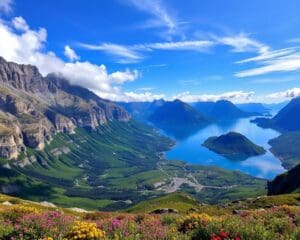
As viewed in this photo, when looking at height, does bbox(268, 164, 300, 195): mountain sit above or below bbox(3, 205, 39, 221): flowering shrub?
above

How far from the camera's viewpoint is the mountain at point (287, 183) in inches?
5768

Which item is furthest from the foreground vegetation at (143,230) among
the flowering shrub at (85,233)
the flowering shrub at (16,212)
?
the flowering shrub at (16,212)

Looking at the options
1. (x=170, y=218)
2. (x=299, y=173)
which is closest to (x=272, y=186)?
(x=299, y=173)

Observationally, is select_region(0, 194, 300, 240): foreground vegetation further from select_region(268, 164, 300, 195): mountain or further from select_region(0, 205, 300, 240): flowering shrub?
select_region(268, 164, 300, 195): mountain

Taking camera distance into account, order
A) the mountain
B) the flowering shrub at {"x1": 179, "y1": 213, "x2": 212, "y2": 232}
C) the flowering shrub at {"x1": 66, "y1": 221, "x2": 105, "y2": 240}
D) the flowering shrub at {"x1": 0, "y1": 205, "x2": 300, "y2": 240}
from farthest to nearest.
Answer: the mountain → the flowering shrub at {"x1": 179, "y1": 213, "x2": 212, "y2": 232} → the flowering shrub at {"x1": 0, "y1": 205, "x2": 300, "y2": 240} → the flowering shrub at {"x1": 66, "y1": 221, "x2": 105, "y2": 240}

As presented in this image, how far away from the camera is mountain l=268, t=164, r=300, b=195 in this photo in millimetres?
146500

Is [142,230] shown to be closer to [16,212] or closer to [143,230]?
[143,230]

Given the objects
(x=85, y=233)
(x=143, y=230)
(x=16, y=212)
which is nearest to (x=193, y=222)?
(x=143, y=230)

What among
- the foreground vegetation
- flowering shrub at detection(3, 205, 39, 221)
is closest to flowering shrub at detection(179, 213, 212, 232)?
the foreground vegetation

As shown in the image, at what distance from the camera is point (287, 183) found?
154250mm

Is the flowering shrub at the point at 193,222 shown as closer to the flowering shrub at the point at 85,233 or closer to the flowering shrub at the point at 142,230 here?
the flowering shrub at the point at 142,230

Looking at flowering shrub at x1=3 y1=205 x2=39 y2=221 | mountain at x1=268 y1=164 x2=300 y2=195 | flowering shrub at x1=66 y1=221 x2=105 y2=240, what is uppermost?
mountain at x1=268 y1=164 x2=300 y2=195

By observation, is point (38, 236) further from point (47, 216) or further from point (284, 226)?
point (284, 226)

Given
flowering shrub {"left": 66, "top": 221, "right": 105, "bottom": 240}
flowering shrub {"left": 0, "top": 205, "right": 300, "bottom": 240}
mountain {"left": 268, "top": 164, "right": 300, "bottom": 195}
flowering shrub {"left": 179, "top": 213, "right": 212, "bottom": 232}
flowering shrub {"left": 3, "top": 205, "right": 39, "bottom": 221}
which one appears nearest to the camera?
flowering shrub {"left": 66, "top": 221, "right": 105, "bottom": 240}
